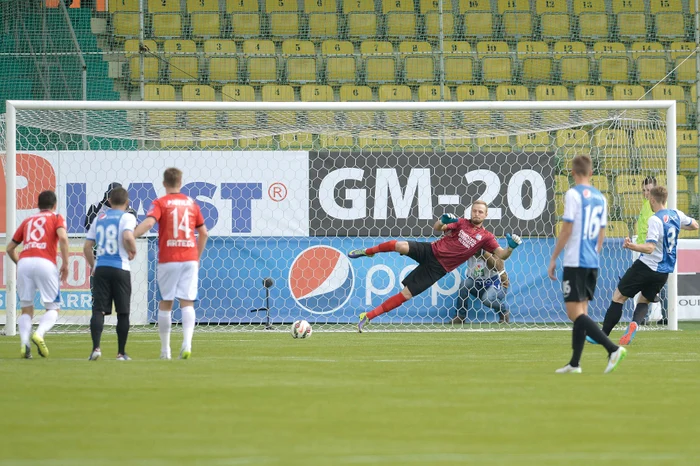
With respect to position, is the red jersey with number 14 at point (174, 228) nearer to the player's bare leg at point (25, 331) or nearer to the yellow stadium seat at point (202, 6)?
the player's bare leg at point (25, 331)

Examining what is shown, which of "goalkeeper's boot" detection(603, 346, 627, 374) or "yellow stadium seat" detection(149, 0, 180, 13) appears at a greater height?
"yellow stadium seat" detection(149, 0, 180, 13)

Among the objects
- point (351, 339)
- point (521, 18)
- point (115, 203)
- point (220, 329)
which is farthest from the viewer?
point (521, 18)

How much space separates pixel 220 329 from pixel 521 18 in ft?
34.1

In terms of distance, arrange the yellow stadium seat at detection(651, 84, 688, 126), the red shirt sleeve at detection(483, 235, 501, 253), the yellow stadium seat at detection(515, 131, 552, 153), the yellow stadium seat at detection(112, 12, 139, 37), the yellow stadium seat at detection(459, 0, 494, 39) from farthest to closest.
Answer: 1. the yellow stadium seat at detection(459, 0, 494, 39)
2. the yellow stadium seat at detection(112, 12, 139, 37)
3. the yellow stadium seat at detection(651, 84, 688, 126)
4. the yellow stadium seat at detection(515, 131, 552, 153)
5. the red shirt sleeve at detection(483, 235, 501, 253)

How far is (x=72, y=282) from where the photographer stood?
15.7 meters

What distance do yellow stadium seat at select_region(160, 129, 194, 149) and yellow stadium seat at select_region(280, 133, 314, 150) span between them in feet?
4.79

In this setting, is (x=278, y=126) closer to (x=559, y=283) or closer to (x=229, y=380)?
(x=559, y=283)

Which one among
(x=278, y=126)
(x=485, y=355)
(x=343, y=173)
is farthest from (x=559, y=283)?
(x=485, y=355)

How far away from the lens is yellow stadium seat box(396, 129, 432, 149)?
16.8 metres

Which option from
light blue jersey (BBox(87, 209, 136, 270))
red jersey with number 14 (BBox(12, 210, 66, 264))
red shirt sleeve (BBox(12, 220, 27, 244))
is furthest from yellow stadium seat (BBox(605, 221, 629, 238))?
red shirt sleeve (BBox(12, 220, 27, 244))

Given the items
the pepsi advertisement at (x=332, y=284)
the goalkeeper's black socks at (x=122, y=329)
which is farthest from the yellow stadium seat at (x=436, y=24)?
the goalkeeper's black socks at (x=122, y=329)

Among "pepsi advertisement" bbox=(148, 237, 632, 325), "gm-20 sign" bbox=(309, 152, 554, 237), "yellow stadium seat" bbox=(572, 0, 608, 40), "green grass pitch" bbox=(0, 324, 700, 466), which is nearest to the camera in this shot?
"green grass pitch" bbox=(0, 324, 700, 466)

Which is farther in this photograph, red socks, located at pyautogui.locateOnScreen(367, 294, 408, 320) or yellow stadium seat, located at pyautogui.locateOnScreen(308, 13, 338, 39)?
yellow stadium seat, located at pyautogui.locateOnScreen(308, 13, 338, 39)

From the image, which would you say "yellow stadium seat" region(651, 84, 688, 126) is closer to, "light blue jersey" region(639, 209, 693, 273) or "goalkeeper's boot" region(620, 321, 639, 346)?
"light blue jersey" region(639, 209, 693, 273)
